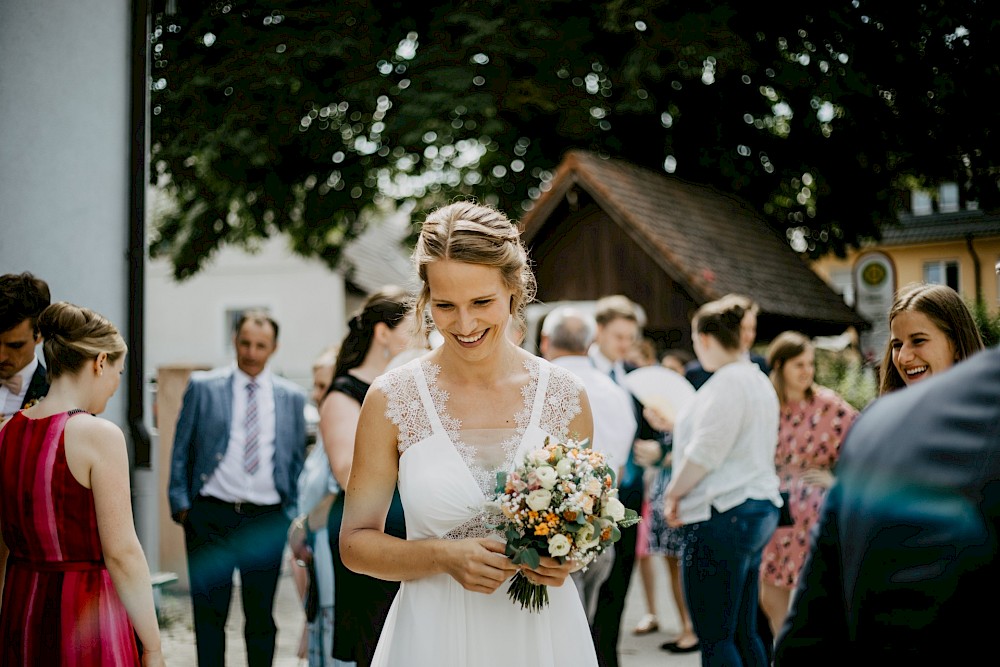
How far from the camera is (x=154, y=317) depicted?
34.0m

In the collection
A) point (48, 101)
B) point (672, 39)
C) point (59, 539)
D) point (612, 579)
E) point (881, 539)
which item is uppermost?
point (672, 39)

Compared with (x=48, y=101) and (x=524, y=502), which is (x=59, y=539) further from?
(x=48, y=101)

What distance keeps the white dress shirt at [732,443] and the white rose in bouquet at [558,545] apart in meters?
2.96

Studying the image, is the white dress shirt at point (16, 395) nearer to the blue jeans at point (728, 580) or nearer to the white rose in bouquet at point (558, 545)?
the white rose in bouquet at point (558, 545)

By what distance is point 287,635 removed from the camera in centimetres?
784

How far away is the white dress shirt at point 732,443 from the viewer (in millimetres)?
5297

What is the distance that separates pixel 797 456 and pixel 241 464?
3613mm

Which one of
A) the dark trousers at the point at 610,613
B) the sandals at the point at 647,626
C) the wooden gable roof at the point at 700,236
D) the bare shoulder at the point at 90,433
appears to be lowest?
the sandals at the point at 647,626

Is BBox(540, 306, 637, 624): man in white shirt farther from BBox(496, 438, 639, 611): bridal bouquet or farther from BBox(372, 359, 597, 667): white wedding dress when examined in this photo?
BBox(496, 438, 639, 611): bridal bouquet

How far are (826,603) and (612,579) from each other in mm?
4840

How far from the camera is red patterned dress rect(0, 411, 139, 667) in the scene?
3.14m

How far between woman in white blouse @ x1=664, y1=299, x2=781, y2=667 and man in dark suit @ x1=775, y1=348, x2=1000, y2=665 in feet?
12.7

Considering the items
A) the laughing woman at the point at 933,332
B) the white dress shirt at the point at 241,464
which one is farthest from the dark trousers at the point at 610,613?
the laughing woman at the point at 933,332

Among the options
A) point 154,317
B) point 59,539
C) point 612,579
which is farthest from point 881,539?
point 154,317
